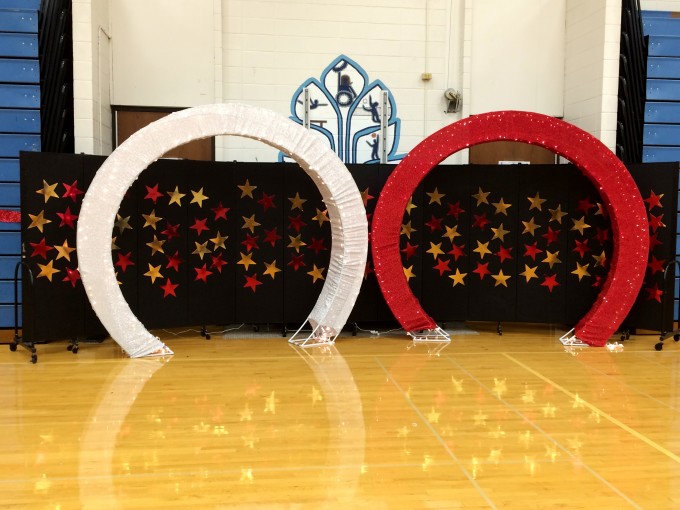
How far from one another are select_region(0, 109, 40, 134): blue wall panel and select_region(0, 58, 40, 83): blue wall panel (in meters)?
0.28

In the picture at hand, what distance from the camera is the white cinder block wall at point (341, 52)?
7020mm

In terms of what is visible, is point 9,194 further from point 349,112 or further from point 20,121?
point 349,112

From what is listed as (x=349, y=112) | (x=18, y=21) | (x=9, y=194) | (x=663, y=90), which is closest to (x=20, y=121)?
(x=9, y=194)

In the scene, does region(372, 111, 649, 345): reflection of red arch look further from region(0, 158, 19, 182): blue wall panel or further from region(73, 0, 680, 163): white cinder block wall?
region(0, 158, 19, 182): blue wall panel

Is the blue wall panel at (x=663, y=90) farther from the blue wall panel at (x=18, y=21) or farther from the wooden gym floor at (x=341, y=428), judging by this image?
the blue wall panel at (x=18, y=21)

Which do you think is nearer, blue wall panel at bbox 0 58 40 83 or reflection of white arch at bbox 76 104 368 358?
reflection of white arch at bbox 76 104 368 358

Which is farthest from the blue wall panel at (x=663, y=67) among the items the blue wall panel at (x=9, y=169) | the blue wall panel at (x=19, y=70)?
the blue wall panel at (x=9, y=169)

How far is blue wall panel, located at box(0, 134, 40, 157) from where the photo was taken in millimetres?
6066

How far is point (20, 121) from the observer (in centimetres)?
608

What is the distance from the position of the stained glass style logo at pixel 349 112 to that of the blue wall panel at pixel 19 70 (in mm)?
2505

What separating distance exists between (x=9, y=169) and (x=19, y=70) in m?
0.88

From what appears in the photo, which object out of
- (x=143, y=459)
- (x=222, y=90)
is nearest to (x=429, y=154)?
(x=222, y=90)

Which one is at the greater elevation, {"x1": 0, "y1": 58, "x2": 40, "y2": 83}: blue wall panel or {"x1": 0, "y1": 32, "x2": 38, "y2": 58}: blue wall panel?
{"x1": 0, "y1": 32, "x2": 38, "y2": 58}: blue wall panel

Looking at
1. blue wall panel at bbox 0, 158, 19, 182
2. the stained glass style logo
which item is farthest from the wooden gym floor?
the stained glass style logo
